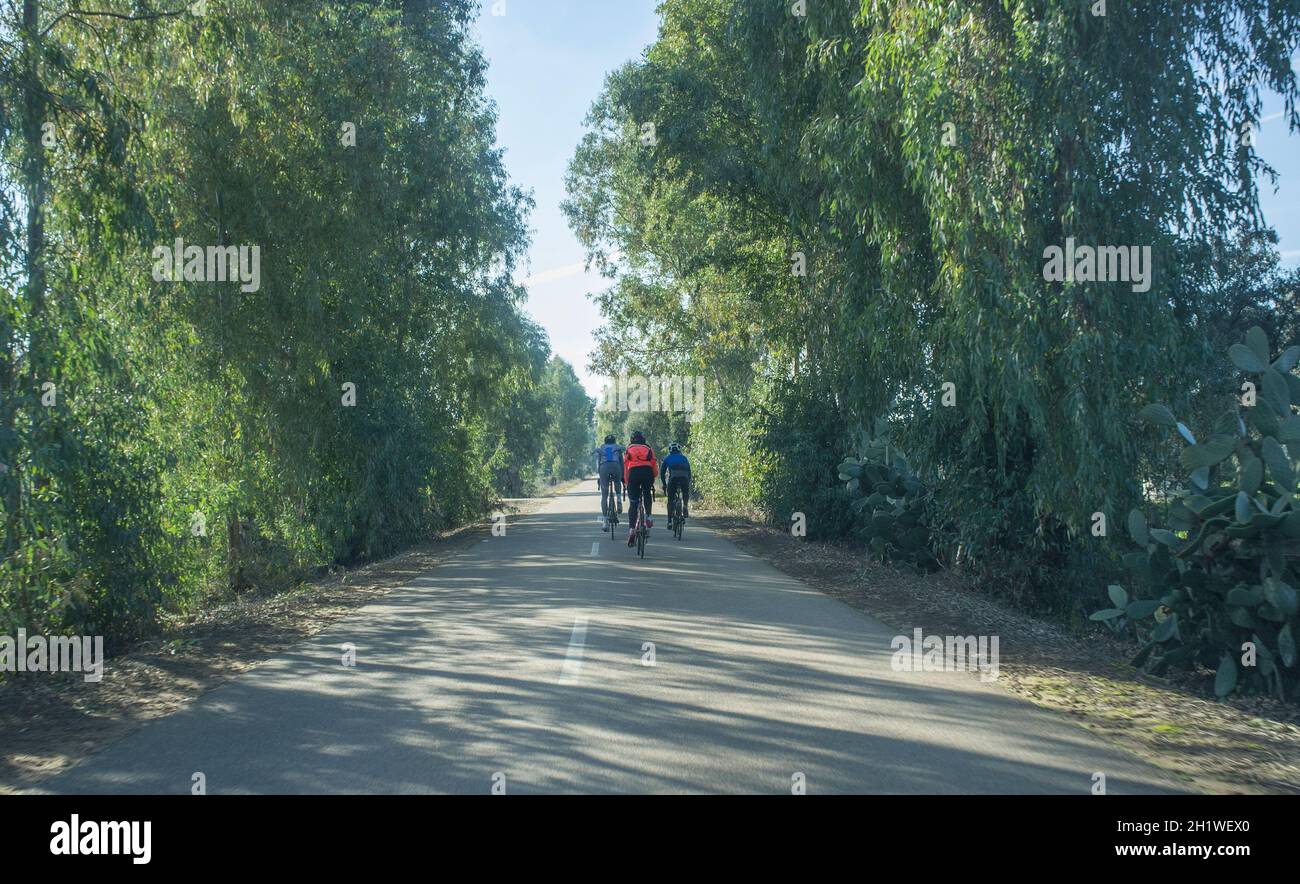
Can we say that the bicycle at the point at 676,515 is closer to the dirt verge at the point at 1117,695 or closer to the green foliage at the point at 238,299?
the green foliage at the point at 238,299

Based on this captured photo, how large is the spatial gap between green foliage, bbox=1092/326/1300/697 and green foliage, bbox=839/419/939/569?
601cm

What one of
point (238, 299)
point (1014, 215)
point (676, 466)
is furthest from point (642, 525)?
point (1014, 215)

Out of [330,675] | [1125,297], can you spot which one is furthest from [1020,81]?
[330,675]

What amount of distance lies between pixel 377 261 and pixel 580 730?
48.5 feet

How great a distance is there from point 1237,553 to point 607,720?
18.2ft

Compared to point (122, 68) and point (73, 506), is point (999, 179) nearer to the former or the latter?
point (73, 506)

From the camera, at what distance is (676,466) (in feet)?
66.9

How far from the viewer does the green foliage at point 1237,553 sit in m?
7.44

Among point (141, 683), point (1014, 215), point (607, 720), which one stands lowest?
point (141, 683)

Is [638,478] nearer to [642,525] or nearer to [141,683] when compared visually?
[642,525]

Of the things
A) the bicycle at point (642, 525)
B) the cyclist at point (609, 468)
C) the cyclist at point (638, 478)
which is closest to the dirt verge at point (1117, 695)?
the bicycle at point (642, 525)

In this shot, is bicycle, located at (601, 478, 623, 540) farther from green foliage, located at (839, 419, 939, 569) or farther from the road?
the road

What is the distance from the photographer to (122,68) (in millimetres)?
11914
